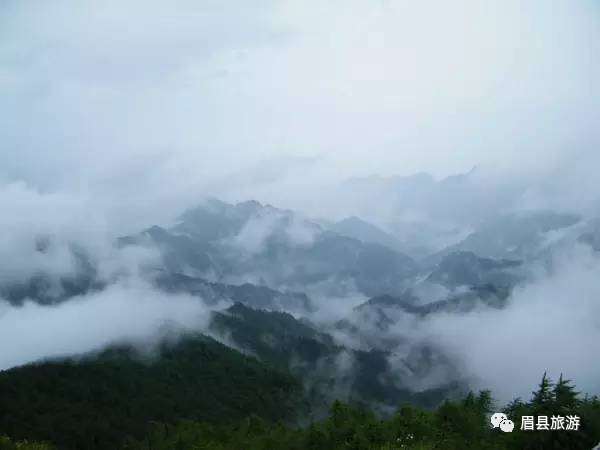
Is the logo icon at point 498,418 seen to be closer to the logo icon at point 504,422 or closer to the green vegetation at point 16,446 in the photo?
the logo icon at point 504,422

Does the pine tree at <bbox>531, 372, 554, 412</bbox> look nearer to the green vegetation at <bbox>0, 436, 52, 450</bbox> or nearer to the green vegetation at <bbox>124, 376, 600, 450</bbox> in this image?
the green vegetation at <bbox>124, 376, 600, 450</bbox>

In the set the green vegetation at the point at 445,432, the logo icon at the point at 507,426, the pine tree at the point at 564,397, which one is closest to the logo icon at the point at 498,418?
the logo icon at the point at 507,426

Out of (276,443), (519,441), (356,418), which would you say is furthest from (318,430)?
(519,441)

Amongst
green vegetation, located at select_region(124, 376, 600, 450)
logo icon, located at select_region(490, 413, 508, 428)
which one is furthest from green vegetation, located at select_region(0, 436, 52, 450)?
logo icon, located at select_region(490, 413, 508, 428)

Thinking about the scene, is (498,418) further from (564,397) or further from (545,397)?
(564,397)

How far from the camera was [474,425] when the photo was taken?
241 feet

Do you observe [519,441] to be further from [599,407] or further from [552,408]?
[599,407]

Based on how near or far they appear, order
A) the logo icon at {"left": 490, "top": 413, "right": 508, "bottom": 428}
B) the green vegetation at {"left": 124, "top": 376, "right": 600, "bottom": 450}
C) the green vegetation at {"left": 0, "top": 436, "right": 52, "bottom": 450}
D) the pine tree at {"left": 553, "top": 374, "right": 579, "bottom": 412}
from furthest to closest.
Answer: the logo icon at {"left": 490, "top": 413, "right": 508, "bottom": 428} → the green vegetation at {"left": 0, "top": 436, "right": 52, "bottom": 450} → the pine tree at {"left": 553, "top": 374, "right": 579, "bottom": 412} → the green vegetation at {"left": 124, "top": 376, "right": 600, "bottom": 450}

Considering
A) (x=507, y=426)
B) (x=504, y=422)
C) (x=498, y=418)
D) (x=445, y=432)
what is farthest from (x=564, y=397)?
(x=445, y=432)

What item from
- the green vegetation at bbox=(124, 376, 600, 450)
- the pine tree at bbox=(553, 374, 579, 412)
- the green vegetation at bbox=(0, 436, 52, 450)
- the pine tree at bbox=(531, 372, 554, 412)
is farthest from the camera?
the green vegetation at bbox=(0, 436, 52, 450)

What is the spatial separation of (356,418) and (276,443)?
15208 millimetres

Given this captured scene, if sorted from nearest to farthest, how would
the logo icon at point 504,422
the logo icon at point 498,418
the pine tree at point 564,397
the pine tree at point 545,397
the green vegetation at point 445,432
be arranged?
the green vegetation at point 445,432 → the pine tree at point 564,397 → the pine tree at point 545,397 → the logo icon at point 504,422 → the logo icon at point 498,418

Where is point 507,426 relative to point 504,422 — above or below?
below

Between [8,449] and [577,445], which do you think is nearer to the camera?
[577,445]
